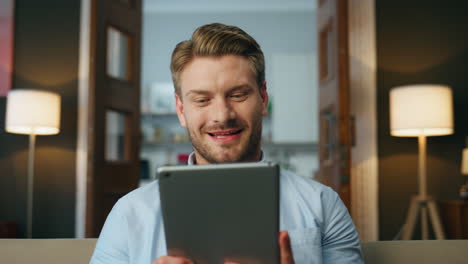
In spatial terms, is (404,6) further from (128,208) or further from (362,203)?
(128,208)

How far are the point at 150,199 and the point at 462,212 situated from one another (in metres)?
2.55

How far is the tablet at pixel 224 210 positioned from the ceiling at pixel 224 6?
6063 millimetres

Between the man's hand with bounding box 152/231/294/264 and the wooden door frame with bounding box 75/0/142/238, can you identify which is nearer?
the man's hand with bounding box 152/231/294/264

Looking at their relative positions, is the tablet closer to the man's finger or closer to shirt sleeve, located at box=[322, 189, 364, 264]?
the man's finger

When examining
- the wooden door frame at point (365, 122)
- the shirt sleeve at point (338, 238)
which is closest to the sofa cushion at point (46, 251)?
the shirt sleeve at point (338, 238)

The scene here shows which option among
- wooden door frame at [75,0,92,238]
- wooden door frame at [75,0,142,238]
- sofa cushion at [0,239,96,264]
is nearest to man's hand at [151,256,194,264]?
sofa cushion at [0,239,96,264]

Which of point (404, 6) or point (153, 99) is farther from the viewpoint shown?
point (153, 99)

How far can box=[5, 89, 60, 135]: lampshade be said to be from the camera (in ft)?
10.3

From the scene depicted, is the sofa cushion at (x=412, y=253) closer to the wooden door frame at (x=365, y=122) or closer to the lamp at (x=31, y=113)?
the wooden door frame at (x=365, y=122)

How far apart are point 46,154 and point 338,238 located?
296 centimetres

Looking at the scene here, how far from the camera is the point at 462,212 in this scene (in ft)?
9.98

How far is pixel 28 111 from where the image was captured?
3.12m

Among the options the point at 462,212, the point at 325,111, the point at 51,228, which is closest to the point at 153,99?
the point at 51,228

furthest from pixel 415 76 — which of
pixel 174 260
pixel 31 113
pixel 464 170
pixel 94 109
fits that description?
pixel 174 260
